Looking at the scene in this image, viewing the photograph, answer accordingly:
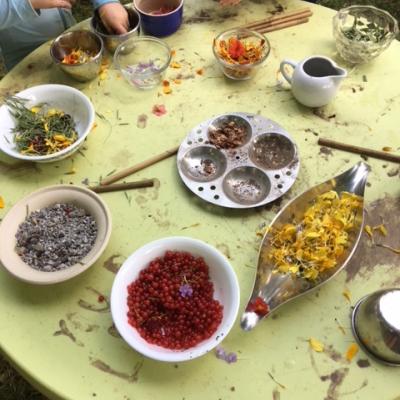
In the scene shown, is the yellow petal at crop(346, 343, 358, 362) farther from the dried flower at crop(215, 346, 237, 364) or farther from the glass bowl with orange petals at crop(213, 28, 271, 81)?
the glass bowl with orange petals at crop(213, 28, 271, 81)

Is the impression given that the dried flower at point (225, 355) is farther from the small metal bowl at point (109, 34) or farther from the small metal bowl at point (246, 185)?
the small metal bowl at point (109, 34)

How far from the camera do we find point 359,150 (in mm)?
1164

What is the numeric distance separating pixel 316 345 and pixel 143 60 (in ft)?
3.32

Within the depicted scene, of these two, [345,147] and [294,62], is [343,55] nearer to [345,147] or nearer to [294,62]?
[294,62]

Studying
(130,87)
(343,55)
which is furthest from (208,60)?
(343,55)

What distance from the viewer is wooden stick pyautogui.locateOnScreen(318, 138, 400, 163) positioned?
3.78ft

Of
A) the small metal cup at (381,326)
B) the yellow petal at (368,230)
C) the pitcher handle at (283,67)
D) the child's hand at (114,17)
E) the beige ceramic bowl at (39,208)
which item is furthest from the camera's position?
the child's hand at (114,17)

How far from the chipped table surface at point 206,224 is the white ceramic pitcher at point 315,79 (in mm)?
44

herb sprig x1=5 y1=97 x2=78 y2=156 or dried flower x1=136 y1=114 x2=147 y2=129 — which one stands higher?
herb sprig x1=5 y1=97 x2=78 y2=156

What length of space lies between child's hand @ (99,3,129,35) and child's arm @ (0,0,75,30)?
12cm

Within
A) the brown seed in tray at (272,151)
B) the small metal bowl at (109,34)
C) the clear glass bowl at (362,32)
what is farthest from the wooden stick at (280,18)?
the brown seed in tray at (272,151)

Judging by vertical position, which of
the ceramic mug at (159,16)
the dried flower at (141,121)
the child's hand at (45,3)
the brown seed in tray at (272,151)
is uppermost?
the child's hand at (45,3)

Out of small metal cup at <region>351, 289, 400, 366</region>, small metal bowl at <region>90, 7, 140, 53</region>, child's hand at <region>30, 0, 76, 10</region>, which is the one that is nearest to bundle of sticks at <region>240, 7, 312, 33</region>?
small metal bowl at <region>90, 7, 140, 53</region>

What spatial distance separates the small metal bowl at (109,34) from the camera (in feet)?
4.44
